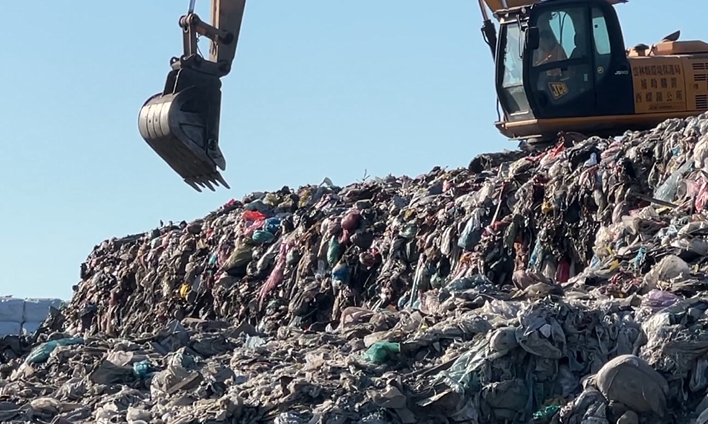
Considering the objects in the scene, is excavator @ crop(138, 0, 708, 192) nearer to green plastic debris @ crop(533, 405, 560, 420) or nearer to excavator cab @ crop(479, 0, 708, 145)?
excavator cab @ crop(479, 0, 708, 145)

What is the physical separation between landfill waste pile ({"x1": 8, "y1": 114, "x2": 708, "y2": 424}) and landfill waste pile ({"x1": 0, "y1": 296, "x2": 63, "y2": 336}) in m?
4.61

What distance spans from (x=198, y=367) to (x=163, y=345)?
3.26 ft

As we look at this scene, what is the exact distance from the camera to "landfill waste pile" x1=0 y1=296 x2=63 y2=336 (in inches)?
707

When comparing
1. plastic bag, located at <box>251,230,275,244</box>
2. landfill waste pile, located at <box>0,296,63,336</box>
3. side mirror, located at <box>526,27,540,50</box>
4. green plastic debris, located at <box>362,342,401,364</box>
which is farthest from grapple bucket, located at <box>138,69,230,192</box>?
green plastic debris, located at <box>362,342,401,364</box>

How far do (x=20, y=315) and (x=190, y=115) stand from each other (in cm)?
710

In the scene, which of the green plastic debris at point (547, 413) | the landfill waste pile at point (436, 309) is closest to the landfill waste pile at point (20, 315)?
the landfill waste pile at point (436, 309)

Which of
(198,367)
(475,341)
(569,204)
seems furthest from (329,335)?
(569,204)

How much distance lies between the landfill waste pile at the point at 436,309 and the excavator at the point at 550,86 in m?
0.77

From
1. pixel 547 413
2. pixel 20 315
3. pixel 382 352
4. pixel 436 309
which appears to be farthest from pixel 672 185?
pixel 20 315

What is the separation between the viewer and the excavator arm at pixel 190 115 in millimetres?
12297

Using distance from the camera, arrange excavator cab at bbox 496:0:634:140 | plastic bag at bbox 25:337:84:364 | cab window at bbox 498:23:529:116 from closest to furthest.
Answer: plastic bag at bbox 25:337:84:364, excavator cab at bbox 496:0:634:140, cab window at bbox 498:23:529:116

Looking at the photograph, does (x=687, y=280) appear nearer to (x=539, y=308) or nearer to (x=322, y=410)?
(x=539, y=308)

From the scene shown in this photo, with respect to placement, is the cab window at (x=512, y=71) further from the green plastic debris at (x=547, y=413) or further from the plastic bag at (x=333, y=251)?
the green plastic debris at (x=547, y=413)

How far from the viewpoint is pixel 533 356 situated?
590 centimetres
